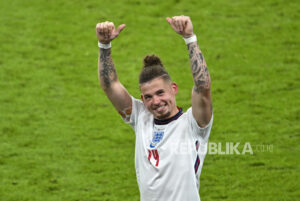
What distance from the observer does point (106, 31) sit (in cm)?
428

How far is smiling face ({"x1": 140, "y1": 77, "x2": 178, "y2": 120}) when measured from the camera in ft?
13.7

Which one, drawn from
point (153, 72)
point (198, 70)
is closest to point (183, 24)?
point (198, 70)

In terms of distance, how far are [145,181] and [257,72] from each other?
5.60 m

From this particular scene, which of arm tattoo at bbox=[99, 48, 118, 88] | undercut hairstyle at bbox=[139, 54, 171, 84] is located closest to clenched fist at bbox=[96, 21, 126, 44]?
arm tattoo at bbox=[99, 48, 118, 88]

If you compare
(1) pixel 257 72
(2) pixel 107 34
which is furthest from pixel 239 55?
(2) pixel 107 34

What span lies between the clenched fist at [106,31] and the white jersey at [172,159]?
0.77 meters

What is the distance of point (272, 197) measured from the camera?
6605 millimetres

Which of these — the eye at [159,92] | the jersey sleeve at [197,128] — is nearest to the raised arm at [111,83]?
the eye at [159,92]

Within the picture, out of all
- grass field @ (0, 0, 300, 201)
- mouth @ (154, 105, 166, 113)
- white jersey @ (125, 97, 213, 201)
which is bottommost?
grass field @ (0, 0, 300, 201)

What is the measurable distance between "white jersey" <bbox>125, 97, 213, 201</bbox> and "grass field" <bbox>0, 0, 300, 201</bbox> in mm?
2651

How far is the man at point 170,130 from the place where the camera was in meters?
3.97

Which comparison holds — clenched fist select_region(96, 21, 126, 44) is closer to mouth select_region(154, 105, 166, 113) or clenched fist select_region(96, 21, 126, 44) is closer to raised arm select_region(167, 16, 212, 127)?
raised arm select_region(167, 16, 212, 127)

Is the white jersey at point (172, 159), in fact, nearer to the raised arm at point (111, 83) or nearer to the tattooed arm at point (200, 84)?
the tattooed arm at point (200, 84)

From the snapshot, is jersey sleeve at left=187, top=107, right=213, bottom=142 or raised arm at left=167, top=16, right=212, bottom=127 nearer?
raised arm at left=167, top=16, right=212, bottom=127
